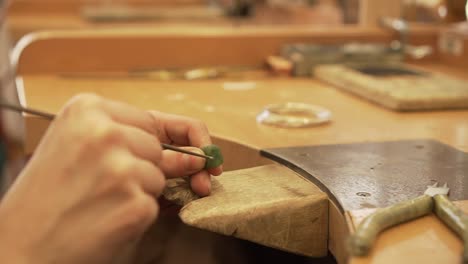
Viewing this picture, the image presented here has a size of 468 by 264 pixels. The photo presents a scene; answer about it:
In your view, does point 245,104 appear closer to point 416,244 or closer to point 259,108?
point 259,108

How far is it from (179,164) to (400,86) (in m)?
0.64

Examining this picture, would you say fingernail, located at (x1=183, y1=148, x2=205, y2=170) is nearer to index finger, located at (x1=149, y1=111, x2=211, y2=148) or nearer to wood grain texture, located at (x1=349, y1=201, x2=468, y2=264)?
index finger, located at (x1=149, y1=111, x2=211, y2=148)

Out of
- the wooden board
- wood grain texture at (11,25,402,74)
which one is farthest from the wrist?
wood grain texture at (11,25,402,74)

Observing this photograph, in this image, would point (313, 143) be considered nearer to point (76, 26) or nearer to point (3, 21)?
point (76, 26)

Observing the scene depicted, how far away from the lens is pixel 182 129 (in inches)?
28.0

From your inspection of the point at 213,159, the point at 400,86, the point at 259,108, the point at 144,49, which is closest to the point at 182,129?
the point at 213,159

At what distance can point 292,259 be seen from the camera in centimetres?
87

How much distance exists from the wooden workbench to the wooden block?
2cm

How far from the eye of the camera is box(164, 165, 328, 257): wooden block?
0.61 meters

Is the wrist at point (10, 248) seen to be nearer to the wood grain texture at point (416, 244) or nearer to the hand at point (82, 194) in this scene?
the hand at point (82, 194)

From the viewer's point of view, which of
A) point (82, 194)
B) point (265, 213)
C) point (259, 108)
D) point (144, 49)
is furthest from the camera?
point (144, 49)

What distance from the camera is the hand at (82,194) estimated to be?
0.50m

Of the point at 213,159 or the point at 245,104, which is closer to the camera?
the point at 213,159

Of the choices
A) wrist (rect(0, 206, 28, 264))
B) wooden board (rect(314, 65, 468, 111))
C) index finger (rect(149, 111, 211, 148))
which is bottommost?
wooden board (rect(314, 65, 468, 111))
